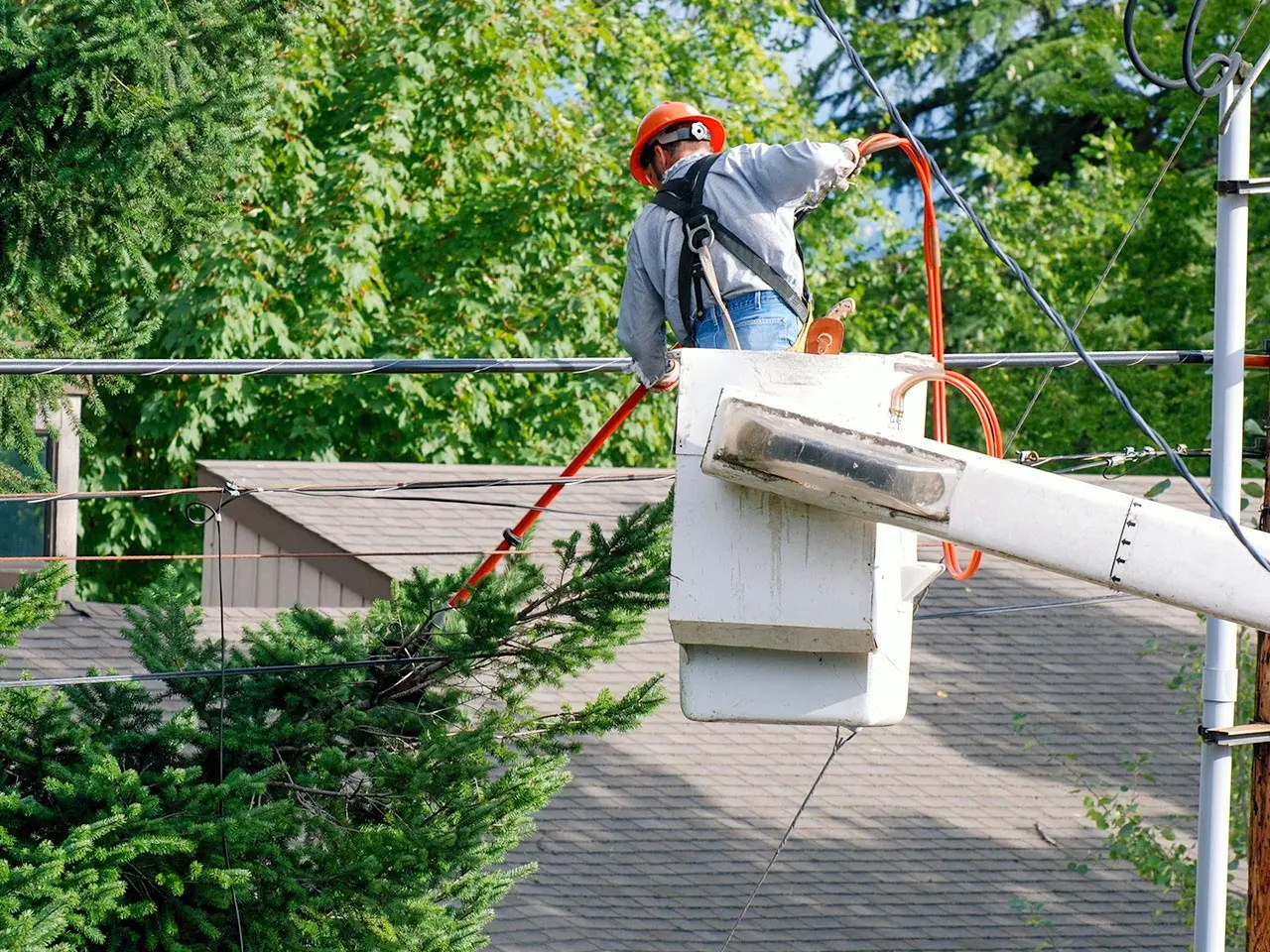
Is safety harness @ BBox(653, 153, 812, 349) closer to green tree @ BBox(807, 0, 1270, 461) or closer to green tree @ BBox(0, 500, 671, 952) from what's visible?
green tree @ BBox(0, 500, 671, 952)

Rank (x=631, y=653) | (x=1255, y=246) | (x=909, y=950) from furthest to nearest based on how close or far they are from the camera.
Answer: (x=1255, y=246), (x=631, y=653), (x=909, y=950)

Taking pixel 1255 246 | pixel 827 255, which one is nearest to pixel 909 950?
pixel 1255 246

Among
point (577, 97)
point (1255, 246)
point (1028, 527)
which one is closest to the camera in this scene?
point (1028, 527)

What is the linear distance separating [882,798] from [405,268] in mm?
10476

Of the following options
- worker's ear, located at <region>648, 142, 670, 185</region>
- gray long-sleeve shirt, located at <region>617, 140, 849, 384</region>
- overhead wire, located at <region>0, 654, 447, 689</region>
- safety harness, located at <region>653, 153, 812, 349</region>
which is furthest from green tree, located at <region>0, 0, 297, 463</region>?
safety harness, located at <region>653, 153, 812, 349</region>

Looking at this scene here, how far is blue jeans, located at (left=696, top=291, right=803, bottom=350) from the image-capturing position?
5230mm

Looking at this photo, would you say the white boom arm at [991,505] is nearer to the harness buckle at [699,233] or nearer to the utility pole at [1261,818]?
the harness buckle at [699,233]

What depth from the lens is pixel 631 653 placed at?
37.0 feet

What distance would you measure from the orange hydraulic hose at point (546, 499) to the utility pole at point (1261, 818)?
2.10 m

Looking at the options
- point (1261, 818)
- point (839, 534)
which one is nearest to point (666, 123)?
point (839, 534)

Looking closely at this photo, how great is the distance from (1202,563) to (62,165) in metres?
5.06

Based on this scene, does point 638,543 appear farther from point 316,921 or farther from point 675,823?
point 675,823

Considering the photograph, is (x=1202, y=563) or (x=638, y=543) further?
(x=638, y=543)

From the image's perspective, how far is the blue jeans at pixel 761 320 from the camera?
5230mm
